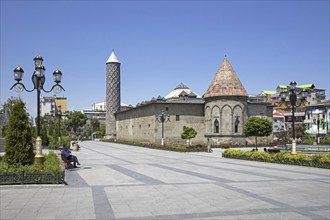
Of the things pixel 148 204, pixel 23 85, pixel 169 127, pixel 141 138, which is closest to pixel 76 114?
pixel 141 138

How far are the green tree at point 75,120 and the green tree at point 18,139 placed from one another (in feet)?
276

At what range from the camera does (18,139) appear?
12570 mm

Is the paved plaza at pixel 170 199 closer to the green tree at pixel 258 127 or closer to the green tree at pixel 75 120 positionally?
the green tree at pixel 258 127

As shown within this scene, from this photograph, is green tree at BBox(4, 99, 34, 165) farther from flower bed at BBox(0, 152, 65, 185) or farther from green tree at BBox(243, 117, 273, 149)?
green tree at BBox(243, 117, 273, 149)

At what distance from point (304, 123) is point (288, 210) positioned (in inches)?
2901

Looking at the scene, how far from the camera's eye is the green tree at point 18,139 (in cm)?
1238

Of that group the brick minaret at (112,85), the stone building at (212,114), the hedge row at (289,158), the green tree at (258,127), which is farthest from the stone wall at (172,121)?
the hedge row at (289,158)

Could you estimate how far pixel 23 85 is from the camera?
13.6 m

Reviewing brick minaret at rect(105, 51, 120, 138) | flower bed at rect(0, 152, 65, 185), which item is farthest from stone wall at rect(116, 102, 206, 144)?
flower bed at rect(0, 152, 65, 185)

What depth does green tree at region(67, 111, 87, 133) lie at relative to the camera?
94938mm

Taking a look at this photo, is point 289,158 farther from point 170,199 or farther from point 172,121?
point 172,121

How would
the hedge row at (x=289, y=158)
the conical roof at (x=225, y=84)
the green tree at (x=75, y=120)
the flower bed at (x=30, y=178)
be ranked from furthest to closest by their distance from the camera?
the green tree at (x=75, y=120) < the conical roof at (x=225, y=84) < the hedge row at (x=289, y=158) < the flower bed at (x=30, y=178)

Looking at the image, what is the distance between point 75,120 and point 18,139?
8494 centimetres

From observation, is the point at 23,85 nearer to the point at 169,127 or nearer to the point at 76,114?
the point at 169,127
